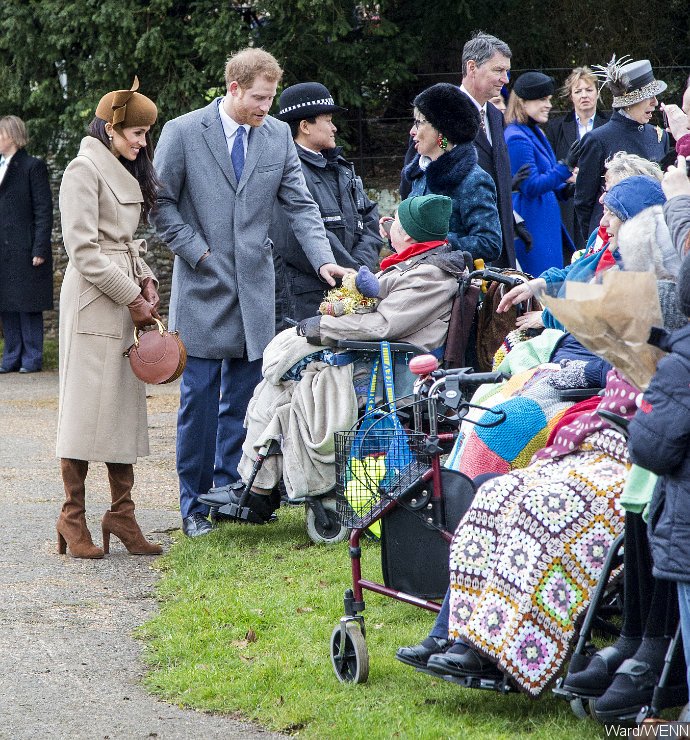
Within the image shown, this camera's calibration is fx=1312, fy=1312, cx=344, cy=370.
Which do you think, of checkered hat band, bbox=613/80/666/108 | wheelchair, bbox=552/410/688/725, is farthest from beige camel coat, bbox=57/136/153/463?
checkered hat band, bbox=613/80/666/108

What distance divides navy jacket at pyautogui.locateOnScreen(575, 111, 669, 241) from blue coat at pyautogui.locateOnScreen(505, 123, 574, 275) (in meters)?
0.53

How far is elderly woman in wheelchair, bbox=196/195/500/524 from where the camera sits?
610cm

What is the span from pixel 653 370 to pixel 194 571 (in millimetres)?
3034

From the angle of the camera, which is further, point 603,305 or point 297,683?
point 297,683

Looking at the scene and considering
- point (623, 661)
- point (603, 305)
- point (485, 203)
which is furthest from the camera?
point (485, 203)

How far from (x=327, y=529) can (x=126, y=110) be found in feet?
7.42

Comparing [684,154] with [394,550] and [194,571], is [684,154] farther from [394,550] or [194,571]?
[194,571]

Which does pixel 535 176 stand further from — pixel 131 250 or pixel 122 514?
pixel 122 514

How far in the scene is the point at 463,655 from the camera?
4.06m

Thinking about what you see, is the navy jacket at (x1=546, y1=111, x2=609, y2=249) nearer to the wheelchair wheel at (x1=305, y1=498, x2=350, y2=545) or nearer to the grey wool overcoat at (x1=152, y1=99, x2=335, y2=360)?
the grey wool overcoat at (x1=152, y1=99, x2=335, y2=360)

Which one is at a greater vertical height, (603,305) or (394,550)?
(603,305)

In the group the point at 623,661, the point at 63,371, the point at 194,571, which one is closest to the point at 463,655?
the point at 623,661

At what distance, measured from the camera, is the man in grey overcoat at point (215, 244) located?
22.2ft

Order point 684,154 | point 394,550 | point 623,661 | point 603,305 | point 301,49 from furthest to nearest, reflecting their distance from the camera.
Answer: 1. point 301,49
2. point 684,154
3. point 394,550
4. point 623,661
5. point 603,305
